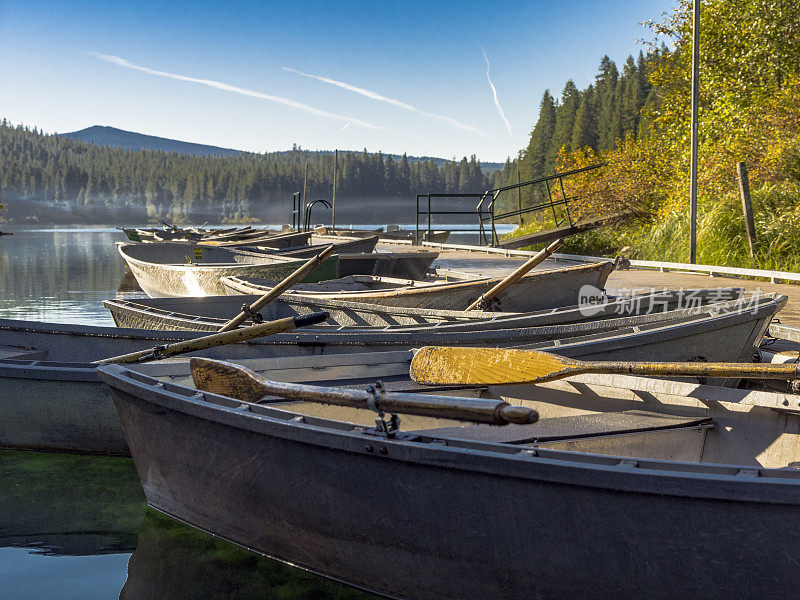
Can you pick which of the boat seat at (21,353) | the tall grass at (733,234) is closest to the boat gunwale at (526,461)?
the boat seat at (21,353)

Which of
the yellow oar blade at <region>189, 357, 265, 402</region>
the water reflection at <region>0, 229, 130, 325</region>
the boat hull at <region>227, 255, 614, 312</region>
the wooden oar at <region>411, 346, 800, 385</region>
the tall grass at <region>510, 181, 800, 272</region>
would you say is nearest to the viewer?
the wooden oar at <region>411, 346, 800, 385</region>

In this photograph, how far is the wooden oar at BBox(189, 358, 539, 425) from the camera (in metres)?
3.56

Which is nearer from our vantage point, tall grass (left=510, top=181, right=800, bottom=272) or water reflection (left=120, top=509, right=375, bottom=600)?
water reflection (left=120, top=509, right=375, bottom=600)

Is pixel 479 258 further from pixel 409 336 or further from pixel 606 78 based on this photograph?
pixel 606 78

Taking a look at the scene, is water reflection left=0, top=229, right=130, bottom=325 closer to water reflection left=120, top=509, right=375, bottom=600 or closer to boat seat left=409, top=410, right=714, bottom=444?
water reflection left=120, top=509, right=375, bottom=600

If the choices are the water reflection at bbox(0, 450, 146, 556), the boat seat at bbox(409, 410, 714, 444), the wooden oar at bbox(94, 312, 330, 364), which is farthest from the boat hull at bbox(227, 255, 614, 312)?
the boat seat at bbox(409, 410, 714, 444)

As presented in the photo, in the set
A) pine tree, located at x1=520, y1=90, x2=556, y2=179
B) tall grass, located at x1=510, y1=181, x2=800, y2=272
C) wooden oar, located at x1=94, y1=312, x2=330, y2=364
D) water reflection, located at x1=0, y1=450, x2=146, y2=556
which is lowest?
water reflection, located at x1=0, y1=450, x2=146, y2=556

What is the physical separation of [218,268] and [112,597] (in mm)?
9871

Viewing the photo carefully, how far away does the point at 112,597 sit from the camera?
202 inches

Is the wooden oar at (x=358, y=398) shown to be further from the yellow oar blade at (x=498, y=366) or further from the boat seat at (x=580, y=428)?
the yellow oar blade at (x=498, y=366)

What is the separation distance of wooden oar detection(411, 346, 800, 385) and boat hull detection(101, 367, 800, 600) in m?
1.12

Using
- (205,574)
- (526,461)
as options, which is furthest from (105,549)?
(526,461)

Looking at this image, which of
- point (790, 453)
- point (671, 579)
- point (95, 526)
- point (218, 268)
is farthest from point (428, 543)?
point (218, 268)

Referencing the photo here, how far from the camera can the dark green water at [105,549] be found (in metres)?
4.99
